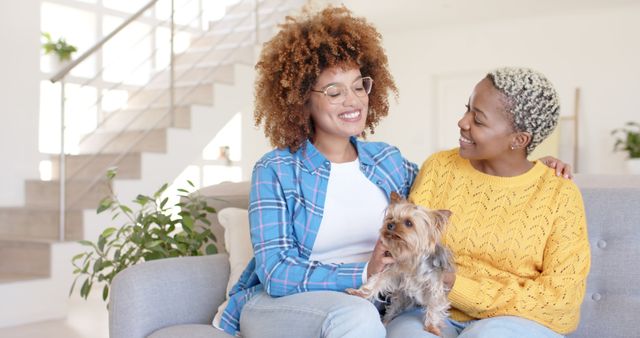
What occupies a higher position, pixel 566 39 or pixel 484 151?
pixel 566 39

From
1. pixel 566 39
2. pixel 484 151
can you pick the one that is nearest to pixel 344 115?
pixel 484 151

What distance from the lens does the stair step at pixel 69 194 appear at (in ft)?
17.3

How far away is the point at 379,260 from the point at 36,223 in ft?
13.2

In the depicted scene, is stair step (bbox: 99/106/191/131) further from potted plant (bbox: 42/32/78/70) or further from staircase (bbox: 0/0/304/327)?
potted plant (bbox: 42/32/78/70)

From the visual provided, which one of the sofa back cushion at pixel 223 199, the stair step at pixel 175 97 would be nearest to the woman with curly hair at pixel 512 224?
the sofa back cushion at pixel 223 199

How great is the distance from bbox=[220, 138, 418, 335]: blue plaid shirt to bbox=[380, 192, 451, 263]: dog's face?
13 centimetres

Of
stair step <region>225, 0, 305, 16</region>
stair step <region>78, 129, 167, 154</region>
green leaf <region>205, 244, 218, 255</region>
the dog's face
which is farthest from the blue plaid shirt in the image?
stair step <region>225, 0, 305, 16</region>

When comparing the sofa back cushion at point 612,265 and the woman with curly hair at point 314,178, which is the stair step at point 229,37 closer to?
the woman with curly hair at point 314,178

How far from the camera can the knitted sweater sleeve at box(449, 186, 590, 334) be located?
1863 millimetres

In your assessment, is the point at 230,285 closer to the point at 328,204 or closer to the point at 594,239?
the point at 328,204

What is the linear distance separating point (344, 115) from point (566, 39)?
7058mm

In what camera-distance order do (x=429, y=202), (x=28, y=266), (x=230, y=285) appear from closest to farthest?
(x=429, y=202) < (x=230, y=285) < (x=28, y=266)

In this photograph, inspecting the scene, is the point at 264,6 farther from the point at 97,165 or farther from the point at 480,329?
the point at 480,329

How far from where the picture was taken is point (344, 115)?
2.17m
